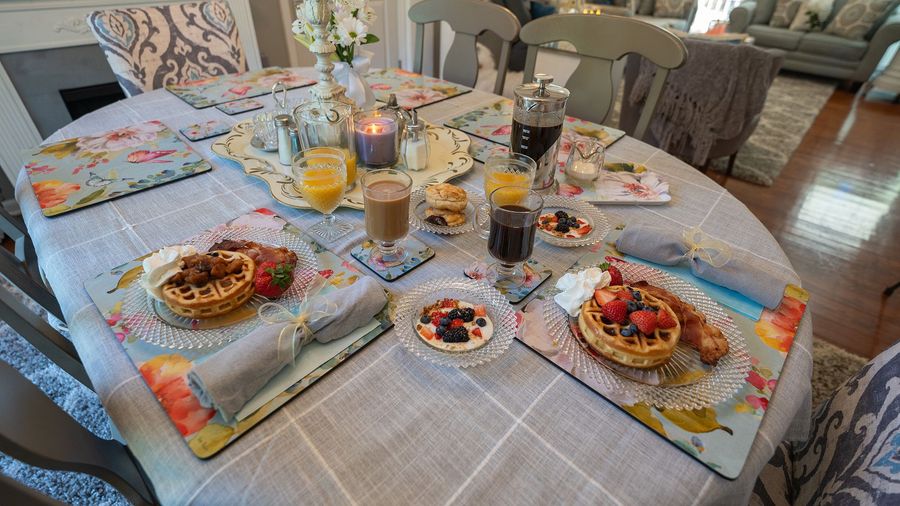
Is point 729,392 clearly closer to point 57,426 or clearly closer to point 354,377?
point 354,377

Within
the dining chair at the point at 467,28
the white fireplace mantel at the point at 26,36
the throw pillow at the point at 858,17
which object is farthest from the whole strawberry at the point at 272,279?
the throw pillow at the point at 858,17

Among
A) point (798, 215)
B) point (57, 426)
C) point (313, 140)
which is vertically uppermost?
point (313, 140)

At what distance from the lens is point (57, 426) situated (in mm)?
534

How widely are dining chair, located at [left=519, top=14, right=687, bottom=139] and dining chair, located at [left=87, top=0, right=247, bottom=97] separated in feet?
3.97

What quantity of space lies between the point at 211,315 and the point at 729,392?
28.5 inches

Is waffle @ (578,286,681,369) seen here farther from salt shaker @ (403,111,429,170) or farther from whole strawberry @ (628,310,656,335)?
salt shaker @ (403,111,429,170)

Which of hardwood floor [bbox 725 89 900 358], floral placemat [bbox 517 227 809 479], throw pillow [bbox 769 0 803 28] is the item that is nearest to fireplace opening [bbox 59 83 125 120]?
floral placemat [bbox 517 227 809 479]

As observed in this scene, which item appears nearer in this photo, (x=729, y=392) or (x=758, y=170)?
(x=729, y=392)

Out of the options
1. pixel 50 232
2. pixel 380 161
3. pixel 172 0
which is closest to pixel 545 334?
pixel 380 161

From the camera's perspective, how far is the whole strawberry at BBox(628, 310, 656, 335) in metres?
0.59

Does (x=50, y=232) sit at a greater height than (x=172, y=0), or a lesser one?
lesser

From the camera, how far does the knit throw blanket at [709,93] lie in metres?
2.21

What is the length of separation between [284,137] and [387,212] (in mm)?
473

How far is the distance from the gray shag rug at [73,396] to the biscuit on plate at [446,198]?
1.05 metres
